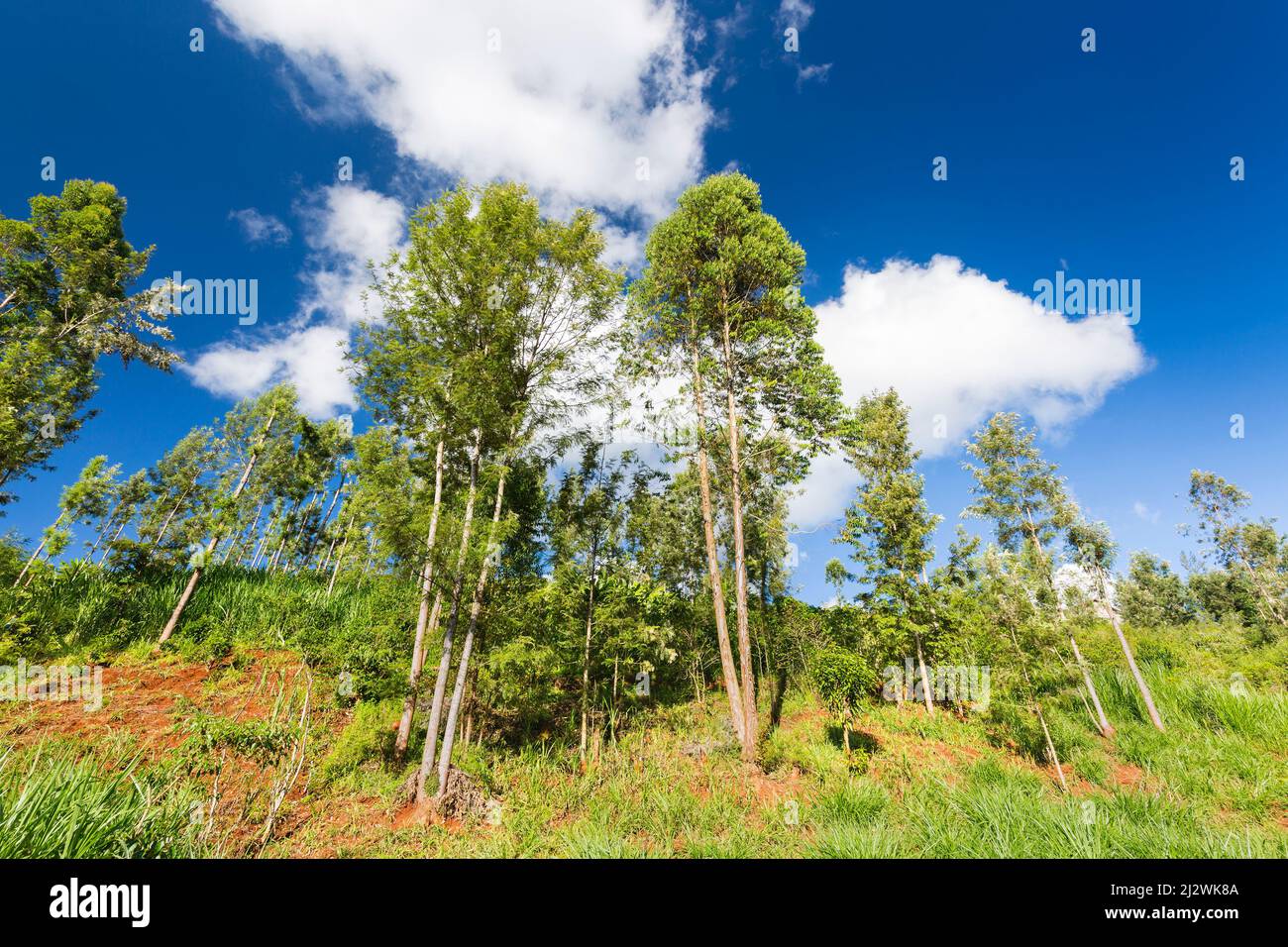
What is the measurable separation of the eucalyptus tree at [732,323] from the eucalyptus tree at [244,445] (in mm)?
13883

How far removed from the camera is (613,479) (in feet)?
43.0

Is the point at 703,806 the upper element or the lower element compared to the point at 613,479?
lower

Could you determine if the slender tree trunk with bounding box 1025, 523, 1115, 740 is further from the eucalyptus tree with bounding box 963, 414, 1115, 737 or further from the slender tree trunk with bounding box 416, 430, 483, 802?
the slender tree trunk with bounding box 416, 430, 483, 802

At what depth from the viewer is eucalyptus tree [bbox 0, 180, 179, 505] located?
13.8 m

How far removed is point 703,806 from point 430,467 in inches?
423

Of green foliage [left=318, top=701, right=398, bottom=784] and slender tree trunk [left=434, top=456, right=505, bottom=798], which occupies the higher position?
slender tree trunk [left=434, top=456, right=505, bottom=798]

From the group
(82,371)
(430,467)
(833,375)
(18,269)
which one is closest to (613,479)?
(430,467)

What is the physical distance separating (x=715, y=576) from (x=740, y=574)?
2.53 feet

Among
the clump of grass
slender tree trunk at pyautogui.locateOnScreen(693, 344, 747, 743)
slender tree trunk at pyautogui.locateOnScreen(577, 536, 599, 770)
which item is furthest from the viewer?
slender tree trunk at pyautogui.locateOnScreen(693, 344, 747, 743)

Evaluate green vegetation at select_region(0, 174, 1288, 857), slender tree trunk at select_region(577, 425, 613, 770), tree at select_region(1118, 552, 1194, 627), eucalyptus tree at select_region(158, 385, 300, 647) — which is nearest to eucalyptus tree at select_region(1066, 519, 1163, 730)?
green vegetation at select_region(0, 174, 1288, 857)

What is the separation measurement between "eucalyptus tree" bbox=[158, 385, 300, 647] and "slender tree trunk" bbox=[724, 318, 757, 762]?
51.0 feet
